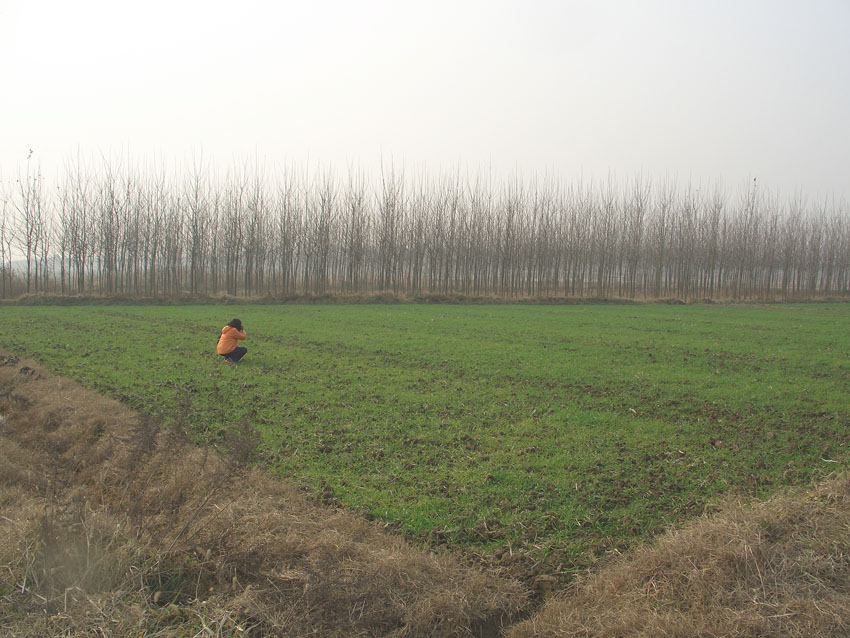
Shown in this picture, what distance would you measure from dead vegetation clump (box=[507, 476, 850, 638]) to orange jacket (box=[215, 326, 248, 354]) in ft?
33.4

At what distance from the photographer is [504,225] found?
145 feet

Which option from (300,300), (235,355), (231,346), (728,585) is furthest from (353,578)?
(300,300)

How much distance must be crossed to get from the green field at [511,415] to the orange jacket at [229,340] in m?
0.49

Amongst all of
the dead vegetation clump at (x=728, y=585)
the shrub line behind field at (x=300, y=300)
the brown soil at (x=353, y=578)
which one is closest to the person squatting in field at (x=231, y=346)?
the brown soil at (x=353, y=578)

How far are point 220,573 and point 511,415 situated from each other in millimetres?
5272

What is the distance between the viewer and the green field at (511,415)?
17.1ft

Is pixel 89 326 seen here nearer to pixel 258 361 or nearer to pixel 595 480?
pixel 258 361

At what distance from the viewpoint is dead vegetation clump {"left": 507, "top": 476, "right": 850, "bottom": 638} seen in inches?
125

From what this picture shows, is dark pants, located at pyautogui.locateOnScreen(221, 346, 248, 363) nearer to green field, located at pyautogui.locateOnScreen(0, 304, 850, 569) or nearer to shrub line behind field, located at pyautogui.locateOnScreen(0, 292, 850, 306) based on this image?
green field, located at pyautogui.locateOnScreen(0, 304, 850, 569)

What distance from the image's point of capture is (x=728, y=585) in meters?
3.58

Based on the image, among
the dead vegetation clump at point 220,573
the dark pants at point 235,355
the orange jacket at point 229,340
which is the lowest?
the dead vegetation clump at point 220,573

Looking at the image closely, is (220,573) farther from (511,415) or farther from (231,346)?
(231,346)

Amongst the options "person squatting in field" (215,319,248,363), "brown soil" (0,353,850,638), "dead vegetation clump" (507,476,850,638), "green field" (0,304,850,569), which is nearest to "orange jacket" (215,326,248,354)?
"person squatting in field" (215,319,248,363)

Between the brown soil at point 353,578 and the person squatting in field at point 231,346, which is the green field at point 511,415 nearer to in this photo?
the person squatting in field at point 231,346
